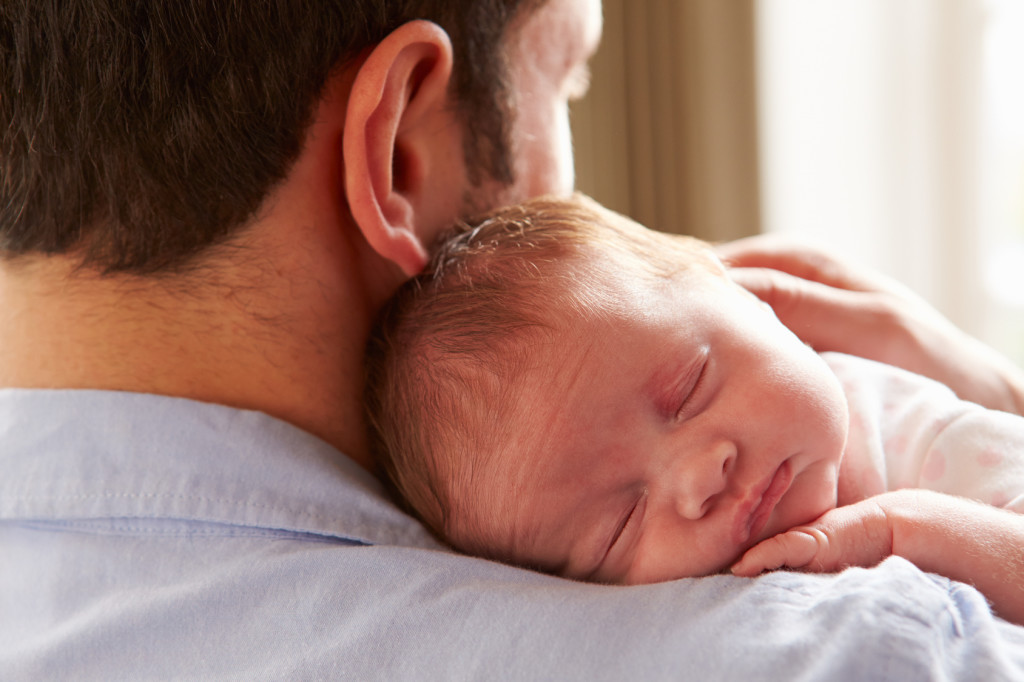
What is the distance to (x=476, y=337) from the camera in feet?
3.32

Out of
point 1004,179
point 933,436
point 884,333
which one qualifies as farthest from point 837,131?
point 933,436

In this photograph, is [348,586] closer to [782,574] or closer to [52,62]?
[782,574]

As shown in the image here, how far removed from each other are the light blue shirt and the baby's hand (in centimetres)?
15

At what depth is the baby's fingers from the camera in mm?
845

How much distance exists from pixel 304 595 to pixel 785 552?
1.53ft

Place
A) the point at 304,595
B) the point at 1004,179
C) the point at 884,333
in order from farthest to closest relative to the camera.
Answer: the point at 1004,179 < the point at 884,333 < the point at 304,595

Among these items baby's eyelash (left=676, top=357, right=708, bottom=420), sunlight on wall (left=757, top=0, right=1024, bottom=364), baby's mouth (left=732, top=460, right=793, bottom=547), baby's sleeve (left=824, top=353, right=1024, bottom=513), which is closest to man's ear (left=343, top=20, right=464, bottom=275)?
baby's eyelash (left=676, top=357, right=708, bottom=420)

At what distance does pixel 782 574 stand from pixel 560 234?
53 cm

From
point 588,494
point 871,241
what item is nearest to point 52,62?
point 588,494

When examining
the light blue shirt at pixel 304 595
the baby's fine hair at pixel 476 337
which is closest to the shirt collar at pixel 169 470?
the light blue shirt at pixel 304 595

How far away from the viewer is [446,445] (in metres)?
1.01

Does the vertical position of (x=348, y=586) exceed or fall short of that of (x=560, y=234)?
it falls short

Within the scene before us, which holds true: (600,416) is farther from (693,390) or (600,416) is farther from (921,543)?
(921,543)

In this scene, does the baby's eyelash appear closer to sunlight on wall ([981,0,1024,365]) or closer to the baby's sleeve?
the baby's sleeve
